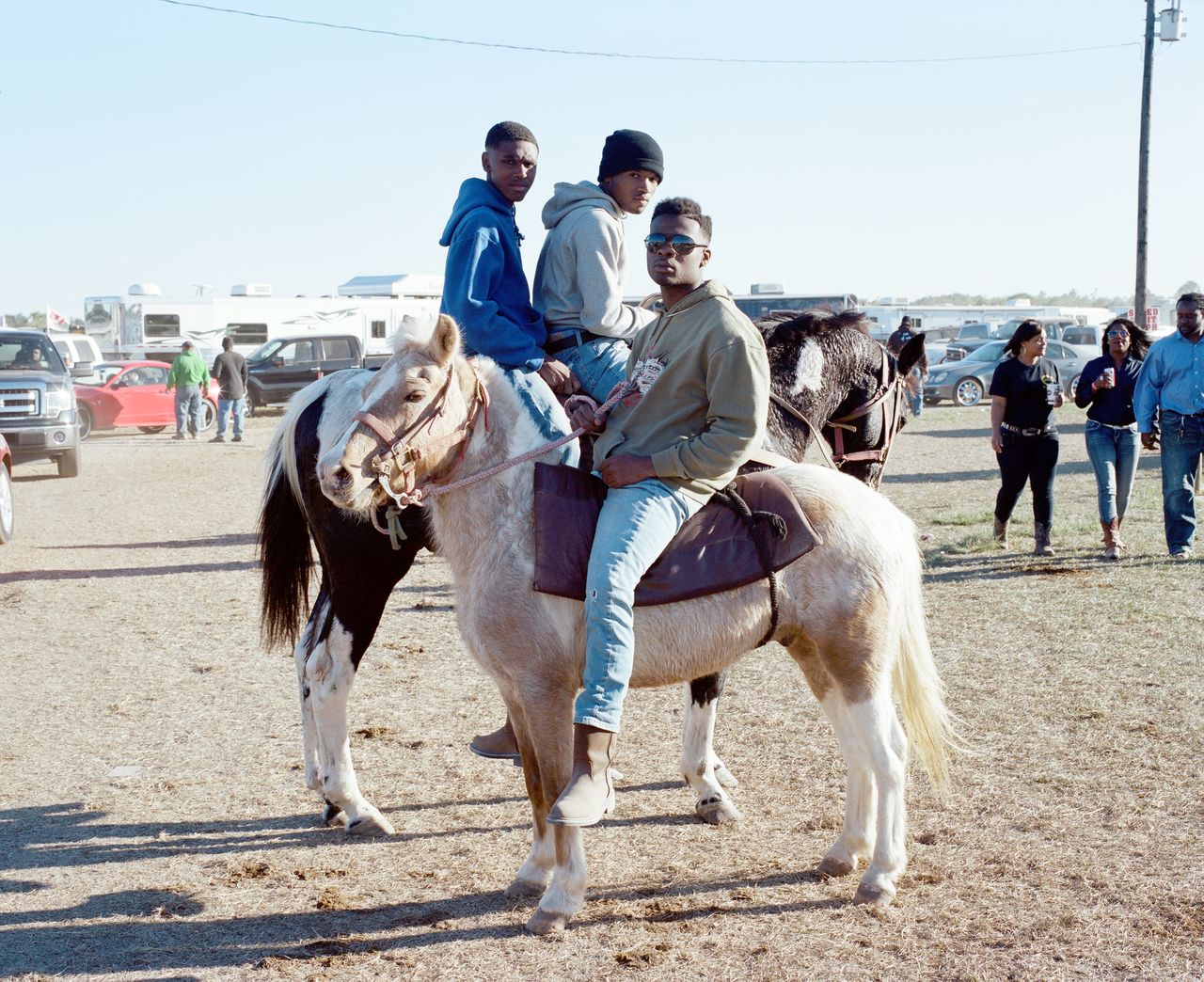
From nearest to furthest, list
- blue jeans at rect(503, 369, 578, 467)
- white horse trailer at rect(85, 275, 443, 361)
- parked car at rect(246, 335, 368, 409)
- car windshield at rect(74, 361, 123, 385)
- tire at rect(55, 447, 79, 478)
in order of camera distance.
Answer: blue jeans at rect(503, 369, 578, 467) < tire at rect(55, 447, 79, 478) < car windshield at rect(74, 361, 123, 385) < parked car at rect(246, 335, 368, 409) < white horse trailer at rect(85, 275, 443, 361)

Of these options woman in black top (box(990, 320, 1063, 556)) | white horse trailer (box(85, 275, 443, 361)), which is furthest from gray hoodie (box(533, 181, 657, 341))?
white horse trailer (box(85, 275, 443, 361))

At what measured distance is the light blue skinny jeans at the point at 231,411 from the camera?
77.2 feet

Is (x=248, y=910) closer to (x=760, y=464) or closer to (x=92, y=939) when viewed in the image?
(x=92, y=939)

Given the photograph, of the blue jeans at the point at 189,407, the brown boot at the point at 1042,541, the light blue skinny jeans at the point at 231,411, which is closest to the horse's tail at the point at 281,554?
the brown boot at the point at 1042,541

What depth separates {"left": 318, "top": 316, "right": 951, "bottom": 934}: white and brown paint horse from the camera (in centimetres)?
366

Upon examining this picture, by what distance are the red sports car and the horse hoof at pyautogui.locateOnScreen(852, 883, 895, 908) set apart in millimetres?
24055

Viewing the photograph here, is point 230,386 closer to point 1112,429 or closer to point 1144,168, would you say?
point 1112,429

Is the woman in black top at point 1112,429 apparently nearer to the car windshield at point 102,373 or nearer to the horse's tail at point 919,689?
the horse's tail at point 919,689

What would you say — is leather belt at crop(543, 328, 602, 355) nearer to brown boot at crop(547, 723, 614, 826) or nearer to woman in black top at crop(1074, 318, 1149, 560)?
brown boot at crop(547, 723, 614, 826)

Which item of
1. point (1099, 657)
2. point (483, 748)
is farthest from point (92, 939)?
point (1099, 657)

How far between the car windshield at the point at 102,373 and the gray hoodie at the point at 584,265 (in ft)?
77.8

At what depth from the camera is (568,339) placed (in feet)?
14.9

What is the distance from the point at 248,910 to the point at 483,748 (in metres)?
1.49

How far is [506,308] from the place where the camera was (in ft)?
14.6
